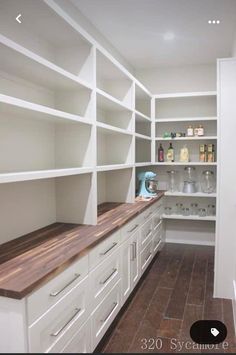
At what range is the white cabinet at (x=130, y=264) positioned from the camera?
245 cm

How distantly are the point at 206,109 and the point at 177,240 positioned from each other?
1989 mm

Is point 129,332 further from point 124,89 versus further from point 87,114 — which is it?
point 124,89

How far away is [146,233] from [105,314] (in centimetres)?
130

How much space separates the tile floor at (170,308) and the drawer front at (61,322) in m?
0.31

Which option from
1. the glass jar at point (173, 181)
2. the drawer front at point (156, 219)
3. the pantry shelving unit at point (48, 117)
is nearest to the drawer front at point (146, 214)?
the drawer front at point (156, 219)

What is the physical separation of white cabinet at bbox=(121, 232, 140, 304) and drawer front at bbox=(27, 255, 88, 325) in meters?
0.79

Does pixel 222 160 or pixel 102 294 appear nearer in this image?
pixel 102 294

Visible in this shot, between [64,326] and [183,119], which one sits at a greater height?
[183,119]

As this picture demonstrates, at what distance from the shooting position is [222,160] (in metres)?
2.67

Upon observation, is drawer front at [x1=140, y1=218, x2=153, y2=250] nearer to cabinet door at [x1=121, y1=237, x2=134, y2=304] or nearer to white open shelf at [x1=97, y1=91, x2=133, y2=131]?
cabinet door at [x1=121, y1=237, x2=134, y2=304]

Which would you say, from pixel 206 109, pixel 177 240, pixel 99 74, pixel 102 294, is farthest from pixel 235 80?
pixel 177 240

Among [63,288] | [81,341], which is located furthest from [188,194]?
[63,288]

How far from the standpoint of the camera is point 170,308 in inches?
101

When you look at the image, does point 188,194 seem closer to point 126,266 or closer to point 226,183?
point 226,183
